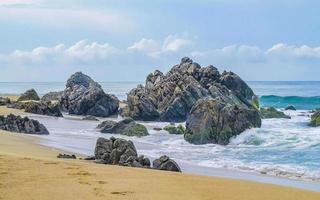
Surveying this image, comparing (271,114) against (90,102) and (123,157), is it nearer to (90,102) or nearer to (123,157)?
(90,102)

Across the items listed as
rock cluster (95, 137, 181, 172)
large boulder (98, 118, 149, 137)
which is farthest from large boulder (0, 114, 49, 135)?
rock cluster (95, 137, 181, 172)

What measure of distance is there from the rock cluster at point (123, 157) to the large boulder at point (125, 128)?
40.9ft

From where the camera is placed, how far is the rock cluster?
14266 millimetres

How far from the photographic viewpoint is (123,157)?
15.2 meters

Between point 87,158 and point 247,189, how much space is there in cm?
676

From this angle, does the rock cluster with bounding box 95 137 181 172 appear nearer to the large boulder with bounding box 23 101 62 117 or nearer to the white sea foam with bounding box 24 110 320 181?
the white sea foam with bounding box 24 110 320 181

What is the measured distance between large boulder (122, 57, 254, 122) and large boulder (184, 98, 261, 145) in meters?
12.7

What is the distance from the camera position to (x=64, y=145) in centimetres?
2106

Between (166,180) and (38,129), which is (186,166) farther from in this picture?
(38,129)

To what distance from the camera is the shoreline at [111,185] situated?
8.98 meters

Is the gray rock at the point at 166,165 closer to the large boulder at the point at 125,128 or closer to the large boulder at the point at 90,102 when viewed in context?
the large boulder at the point at 125,128

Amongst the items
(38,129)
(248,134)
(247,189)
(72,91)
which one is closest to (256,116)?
(248,134)

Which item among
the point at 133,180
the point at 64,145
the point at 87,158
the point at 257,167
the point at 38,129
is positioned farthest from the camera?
the point at 38,129

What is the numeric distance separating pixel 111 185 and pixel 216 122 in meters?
18.3
